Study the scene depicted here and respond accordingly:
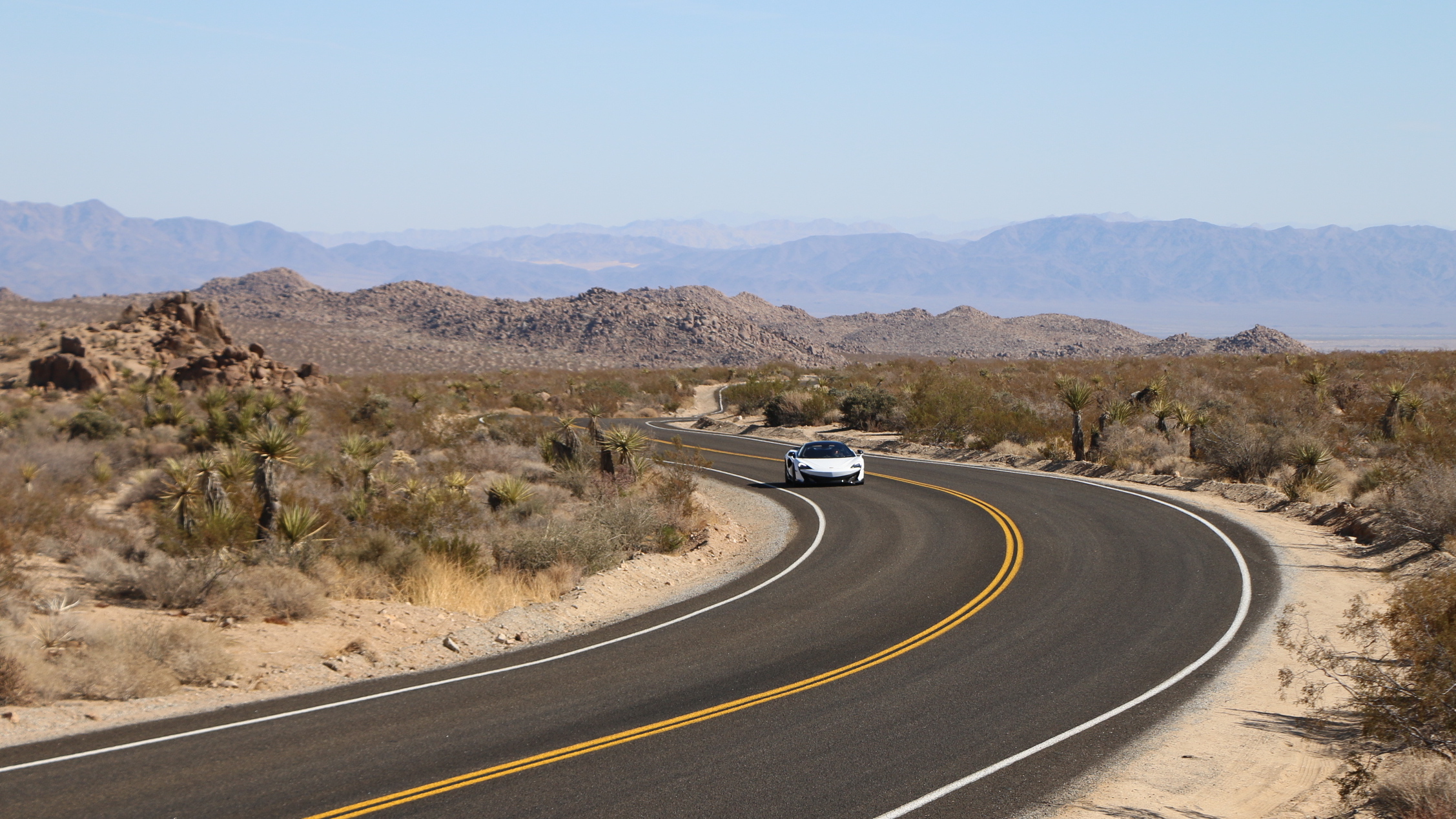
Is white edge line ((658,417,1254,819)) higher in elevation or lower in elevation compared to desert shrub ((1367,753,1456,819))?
lower

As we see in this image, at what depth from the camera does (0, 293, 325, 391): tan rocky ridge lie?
40750mm

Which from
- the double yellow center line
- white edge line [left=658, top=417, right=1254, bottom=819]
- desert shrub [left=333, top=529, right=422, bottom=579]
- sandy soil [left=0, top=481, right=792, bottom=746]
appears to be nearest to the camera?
the double yellow center line

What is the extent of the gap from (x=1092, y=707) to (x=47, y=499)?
18.7 m

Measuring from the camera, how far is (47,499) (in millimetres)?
17219

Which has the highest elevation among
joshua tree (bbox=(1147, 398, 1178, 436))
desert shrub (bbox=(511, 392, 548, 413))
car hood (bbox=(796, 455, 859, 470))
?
joshua tree (bbox=(1147, 398, 1178, 436))

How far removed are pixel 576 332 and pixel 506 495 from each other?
105510 mm

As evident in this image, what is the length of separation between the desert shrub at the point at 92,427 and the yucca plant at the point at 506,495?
48.1 ft

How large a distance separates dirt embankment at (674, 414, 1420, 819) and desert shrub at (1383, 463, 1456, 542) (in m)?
0.41

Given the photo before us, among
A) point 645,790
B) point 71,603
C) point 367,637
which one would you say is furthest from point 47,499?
point 645,790

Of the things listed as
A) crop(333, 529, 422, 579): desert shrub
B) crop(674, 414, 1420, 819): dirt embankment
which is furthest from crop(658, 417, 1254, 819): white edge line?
crop(333, 529, 422, 579): desert shrub

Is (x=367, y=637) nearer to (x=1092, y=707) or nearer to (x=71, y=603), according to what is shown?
(x=71, y=603)

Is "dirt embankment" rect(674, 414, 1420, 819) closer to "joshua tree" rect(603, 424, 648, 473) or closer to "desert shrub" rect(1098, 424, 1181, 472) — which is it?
"desert shrub" rect(1098, 424, 1181, 472)

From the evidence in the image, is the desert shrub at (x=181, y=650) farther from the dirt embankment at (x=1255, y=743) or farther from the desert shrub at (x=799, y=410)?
the desert shrub at (x=799, y=410)

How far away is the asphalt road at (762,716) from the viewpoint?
783 centimetres
